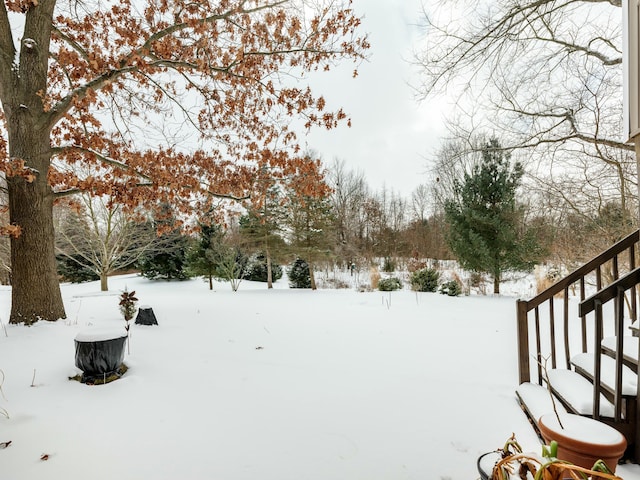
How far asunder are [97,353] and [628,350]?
4.39 meters

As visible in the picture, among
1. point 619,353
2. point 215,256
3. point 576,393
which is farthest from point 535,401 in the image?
point 215,256

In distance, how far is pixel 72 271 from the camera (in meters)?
19.7

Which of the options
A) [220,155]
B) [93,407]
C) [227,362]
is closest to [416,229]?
[220,155]

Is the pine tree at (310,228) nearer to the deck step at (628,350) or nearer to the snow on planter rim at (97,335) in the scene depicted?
the snow on planter rim at (97,335)

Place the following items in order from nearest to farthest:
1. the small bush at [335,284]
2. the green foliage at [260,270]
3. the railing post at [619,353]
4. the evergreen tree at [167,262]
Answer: the railing post at [619,353] < the small bush at [335,284] < the green foliage at [260,270] < the evergreen tree at [167,262]

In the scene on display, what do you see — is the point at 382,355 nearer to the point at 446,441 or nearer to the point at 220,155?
the point at 446,441

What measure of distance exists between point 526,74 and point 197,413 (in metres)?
7.48

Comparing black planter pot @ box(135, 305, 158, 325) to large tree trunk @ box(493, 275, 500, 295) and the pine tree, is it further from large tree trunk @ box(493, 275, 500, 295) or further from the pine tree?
large tree trunk @ box(493, 275, 500, 295)

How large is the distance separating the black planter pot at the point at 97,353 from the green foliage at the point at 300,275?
12093 mm

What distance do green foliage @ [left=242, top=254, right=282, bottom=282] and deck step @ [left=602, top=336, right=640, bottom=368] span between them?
1553 cm

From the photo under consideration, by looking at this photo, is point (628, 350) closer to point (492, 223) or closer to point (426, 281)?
point (426, 281)

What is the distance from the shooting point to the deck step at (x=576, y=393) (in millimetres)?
2059

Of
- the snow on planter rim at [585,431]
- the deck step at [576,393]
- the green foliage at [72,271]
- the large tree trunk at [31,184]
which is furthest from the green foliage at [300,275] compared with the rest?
the snow on planter rim at [585,431]

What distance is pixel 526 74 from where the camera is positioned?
19.4 feet
